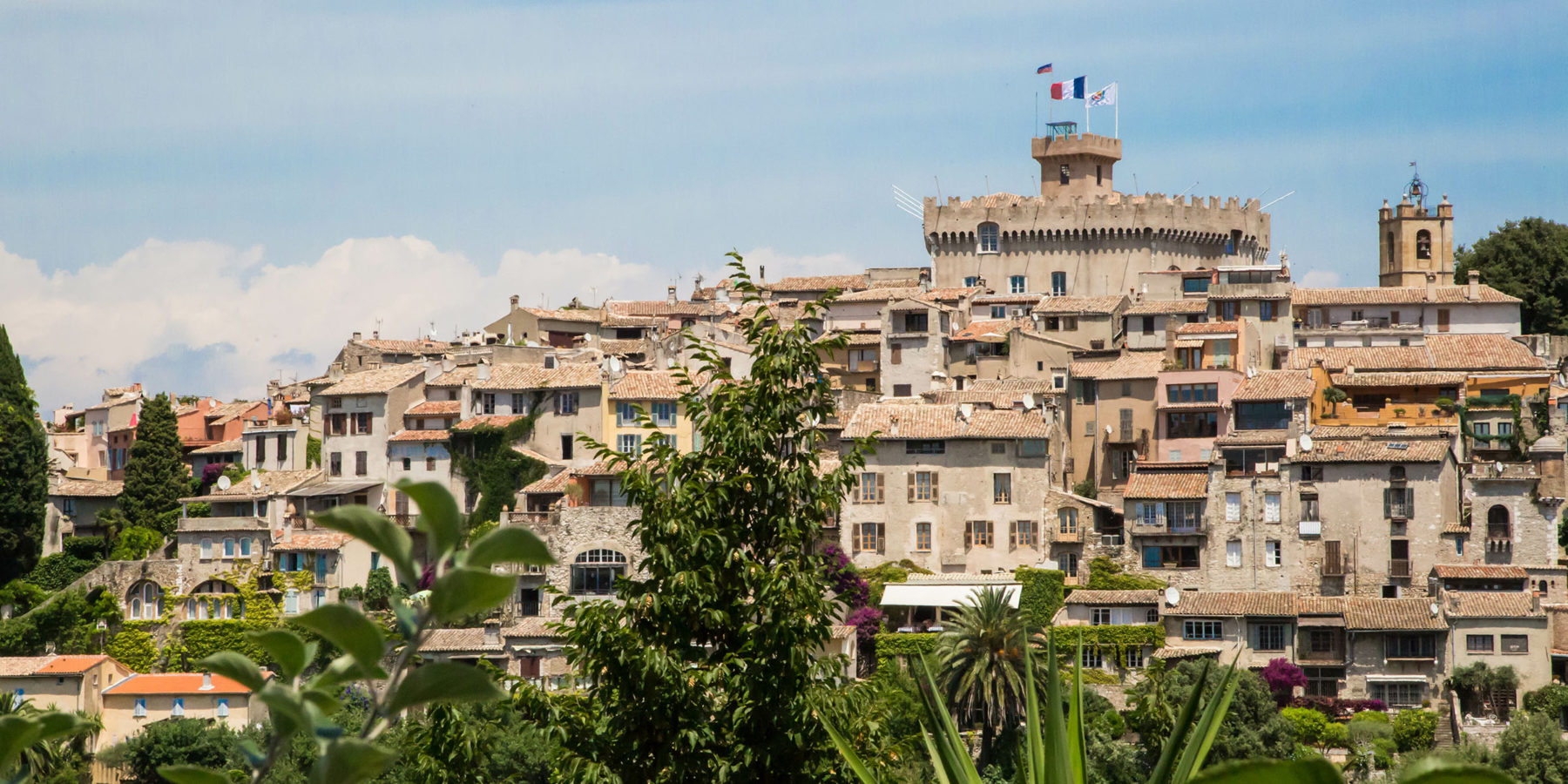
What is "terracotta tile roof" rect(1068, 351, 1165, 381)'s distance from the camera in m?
76.9

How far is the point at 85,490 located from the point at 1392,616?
61.7 meters

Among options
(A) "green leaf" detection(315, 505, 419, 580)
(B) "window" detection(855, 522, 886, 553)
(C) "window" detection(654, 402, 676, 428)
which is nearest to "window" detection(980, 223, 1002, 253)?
(C) "window" detection(654, 402, 676, 428)

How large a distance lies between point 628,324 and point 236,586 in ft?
104

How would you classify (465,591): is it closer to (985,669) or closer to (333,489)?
(985,669)

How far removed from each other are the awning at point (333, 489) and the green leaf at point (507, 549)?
3071 inches

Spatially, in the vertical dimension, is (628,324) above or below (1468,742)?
above

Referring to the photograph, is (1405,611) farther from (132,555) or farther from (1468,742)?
(132,555)

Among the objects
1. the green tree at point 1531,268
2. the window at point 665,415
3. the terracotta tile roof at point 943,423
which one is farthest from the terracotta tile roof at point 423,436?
the green tree at point 1531,268

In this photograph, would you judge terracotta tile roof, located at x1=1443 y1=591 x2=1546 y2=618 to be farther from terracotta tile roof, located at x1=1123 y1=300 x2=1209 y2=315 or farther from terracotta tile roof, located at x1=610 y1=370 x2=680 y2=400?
terracotta tile roof, located at x1=610 y1=370 x2=680 y2=400

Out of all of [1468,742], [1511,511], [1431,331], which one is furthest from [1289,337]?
[1468,742]

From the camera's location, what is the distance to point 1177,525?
6862 centimetres

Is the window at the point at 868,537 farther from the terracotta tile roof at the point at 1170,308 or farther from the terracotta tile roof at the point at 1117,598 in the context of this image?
the terracotta tile roof at the point at 1170,308

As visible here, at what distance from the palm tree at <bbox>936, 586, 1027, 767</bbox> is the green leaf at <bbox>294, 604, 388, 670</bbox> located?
52707 mm

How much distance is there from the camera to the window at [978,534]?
71.3 m
